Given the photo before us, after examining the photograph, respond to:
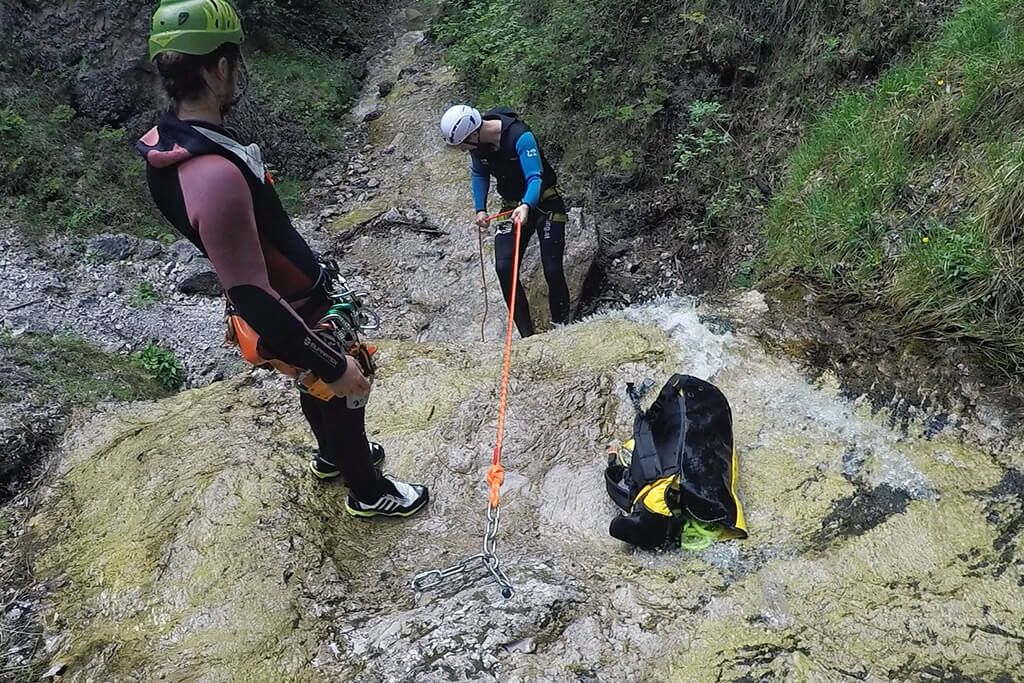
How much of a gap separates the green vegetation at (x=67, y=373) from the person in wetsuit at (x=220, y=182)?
2909 millimetres

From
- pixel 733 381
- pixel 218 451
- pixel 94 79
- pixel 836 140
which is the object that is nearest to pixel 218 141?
pixel 218 451

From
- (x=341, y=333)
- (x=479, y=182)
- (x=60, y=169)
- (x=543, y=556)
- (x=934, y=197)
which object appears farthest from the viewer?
(x=60, y=169)

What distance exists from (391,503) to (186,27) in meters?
2.19

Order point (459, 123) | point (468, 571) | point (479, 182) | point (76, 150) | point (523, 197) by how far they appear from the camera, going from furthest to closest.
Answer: point (76, 150) → point (479, 182) → point (523, 197) → point (459, 123) → point (468, 571)

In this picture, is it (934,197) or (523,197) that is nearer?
(934,197)

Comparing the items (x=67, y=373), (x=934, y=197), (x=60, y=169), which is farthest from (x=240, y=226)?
(x=60, y=169)

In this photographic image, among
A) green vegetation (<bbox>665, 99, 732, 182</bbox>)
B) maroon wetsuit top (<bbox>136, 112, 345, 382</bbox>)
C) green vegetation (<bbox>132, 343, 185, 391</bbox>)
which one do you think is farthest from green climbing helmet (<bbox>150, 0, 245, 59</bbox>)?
green vegetation (<bbox>665, 99, 732, 182</bbox>)

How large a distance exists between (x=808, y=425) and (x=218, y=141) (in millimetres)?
3053

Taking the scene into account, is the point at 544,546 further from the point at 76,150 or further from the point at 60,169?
the point at 76,150

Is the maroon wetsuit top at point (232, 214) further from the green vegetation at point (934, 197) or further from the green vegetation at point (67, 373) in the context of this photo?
the green vegetation at point (934, 197)

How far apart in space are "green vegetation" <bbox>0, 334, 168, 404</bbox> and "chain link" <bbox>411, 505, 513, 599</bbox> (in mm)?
2929

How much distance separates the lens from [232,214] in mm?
1923

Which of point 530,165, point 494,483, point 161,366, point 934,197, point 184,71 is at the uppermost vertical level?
point 184,71

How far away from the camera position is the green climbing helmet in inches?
75.4
